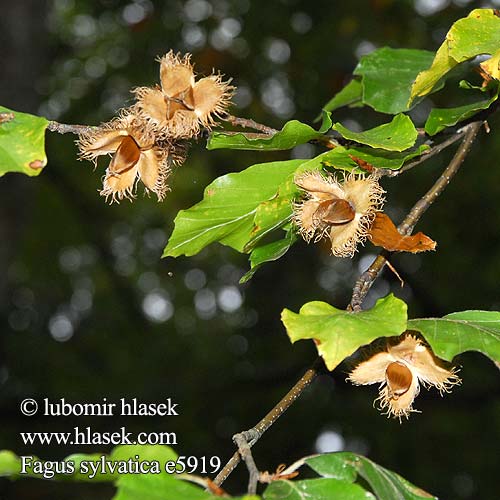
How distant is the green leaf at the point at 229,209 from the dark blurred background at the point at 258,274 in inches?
72.3

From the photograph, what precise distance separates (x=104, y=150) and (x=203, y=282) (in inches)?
328

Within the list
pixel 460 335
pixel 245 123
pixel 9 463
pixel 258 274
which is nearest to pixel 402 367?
pixel 460 335

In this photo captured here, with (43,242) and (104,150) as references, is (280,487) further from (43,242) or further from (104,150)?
(43,242)

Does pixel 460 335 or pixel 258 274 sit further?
pixel 258 274

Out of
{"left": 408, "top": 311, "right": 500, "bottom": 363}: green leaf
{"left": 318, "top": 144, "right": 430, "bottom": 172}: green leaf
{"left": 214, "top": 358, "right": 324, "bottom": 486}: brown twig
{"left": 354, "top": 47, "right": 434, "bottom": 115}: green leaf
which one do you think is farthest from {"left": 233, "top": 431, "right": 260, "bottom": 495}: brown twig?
{"left": 354, "top": 47, "right": 434, "bottom": 115}: green leaf

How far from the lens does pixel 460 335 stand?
1086mm

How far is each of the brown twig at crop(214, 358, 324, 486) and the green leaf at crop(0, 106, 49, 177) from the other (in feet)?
1.57

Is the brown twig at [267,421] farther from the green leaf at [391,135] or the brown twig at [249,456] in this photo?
the green leaf at [391,135]

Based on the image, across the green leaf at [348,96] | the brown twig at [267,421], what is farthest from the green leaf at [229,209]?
the green leaf at [348,96]

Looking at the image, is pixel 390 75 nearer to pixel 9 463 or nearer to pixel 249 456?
pixel 249 456

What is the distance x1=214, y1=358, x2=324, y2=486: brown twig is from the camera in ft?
3.31

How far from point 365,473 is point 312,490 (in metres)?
0.10

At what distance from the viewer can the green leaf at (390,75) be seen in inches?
63.8

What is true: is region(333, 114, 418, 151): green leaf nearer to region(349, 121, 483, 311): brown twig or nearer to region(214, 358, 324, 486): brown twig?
region(349, 121, 483, 311): brown twig
